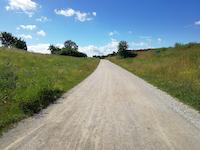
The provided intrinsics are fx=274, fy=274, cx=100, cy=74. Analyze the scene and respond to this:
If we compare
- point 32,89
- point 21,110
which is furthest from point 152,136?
point 32,89

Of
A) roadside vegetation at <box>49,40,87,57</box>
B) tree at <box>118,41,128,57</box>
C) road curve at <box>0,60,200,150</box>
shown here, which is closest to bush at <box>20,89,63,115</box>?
road curve at <box>0,60,200,150</box>

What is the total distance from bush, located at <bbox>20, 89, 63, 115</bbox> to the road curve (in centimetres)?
43

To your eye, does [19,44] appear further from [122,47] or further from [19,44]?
[122,47]

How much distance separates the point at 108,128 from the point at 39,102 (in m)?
4.53

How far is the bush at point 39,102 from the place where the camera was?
10.4 m

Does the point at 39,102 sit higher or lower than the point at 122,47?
lower

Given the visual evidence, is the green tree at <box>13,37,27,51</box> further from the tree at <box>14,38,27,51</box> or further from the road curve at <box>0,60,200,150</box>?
the road curve at <box>0,60,200,150</box>

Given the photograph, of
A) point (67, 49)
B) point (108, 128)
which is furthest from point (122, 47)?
point (108, 128)

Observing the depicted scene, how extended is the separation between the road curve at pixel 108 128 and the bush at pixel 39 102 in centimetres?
43

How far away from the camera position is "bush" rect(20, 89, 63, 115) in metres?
10.4

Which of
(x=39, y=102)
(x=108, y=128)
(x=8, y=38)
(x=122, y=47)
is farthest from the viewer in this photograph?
(x=8, y=38)

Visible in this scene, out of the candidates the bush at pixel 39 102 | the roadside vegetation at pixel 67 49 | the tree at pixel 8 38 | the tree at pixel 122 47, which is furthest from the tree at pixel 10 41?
the bush at pixel 39 102

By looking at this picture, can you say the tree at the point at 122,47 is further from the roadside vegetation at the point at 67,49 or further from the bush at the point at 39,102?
the bush at the point at 39,102

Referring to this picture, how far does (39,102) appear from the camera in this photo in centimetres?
1157
